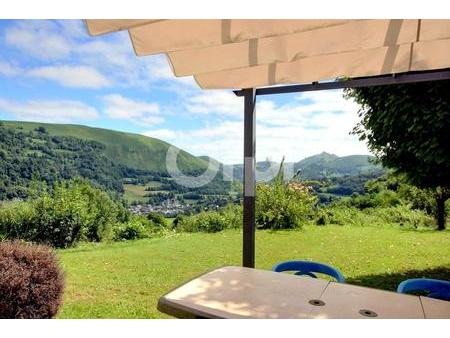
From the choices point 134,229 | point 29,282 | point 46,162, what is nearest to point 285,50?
point 29,282

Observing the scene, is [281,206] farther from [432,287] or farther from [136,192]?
[432,287]

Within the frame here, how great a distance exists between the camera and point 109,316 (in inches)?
161

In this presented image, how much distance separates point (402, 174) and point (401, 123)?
71 centimetres

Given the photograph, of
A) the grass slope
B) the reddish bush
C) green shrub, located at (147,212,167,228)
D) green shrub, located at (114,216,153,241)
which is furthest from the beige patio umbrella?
the grass slope

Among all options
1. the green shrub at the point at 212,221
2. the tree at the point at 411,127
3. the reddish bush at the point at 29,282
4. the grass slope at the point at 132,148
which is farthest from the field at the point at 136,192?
the tree at the point at 411,127

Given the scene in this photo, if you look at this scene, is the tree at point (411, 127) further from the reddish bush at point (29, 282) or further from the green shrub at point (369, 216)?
the reddish bush at point (29, 282)

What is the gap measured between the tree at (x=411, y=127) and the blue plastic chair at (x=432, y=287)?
2.03 metres

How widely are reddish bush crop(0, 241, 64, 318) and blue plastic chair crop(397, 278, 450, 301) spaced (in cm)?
284

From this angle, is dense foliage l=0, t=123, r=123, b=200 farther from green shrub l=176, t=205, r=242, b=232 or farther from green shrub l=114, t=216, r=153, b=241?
green shrub l=176, t=205, r=242, b=232

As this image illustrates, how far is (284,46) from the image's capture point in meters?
2.39

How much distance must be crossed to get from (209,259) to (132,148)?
392cm

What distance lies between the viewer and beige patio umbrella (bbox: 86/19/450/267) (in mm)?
2035
